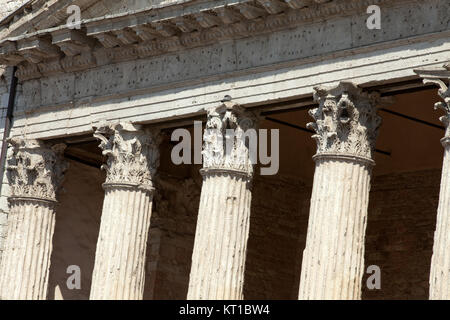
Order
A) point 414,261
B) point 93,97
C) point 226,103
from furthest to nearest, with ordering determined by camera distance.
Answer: point 414,261
point 93,97
point 226,103

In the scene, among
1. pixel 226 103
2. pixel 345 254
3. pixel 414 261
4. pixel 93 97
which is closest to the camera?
pixel 345 254

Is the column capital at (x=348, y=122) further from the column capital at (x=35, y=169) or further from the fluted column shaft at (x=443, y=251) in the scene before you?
the column capital at (x=35, y=169)

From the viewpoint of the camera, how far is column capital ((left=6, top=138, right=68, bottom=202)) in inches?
1004

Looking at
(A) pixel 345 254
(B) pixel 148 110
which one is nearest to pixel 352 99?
(A) pixel 345 254

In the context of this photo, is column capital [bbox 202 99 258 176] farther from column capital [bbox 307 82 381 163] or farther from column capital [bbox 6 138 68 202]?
column capital [bbox 6 138 68 202]

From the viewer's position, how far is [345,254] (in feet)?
69.4

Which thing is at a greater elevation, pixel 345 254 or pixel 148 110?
pixel 148 110

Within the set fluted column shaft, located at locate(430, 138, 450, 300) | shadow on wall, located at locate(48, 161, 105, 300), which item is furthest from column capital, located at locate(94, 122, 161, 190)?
fluted column shaft, located at locate(430, 138, 450, 300)

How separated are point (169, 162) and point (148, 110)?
146 inches

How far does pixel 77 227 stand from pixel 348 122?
7164 millimetres

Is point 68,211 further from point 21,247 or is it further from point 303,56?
point 303,56

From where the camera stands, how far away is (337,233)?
2122cm

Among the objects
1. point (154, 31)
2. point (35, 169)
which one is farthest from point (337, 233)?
point (35, 169)

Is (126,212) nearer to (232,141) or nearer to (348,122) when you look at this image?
(232,141)
